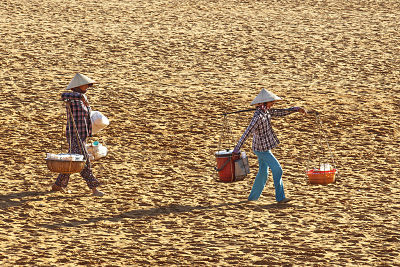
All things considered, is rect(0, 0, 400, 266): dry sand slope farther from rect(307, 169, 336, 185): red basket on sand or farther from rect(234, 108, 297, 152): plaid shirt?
rect(234, 108, 297, 152): plaid shirt

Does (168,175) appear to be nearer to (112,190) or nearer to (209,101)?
(112,190)

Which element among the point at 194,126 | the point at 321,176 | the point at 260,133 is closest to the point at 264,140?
the point at 260,133

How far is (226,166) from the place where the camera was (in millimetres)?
10352

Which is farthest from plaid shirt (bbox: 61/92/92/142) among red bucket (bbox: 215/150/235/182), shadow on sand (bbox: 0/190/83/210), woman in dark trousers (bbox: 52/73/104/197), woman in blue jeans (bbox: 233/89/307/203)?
woman in blue jeans (bbox: 233/89/307/203)

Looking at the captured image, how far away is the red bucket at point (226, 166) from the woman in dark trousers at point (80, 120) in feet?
5.76

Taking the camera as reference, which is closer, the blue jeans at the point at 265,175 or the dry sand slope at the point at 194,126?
the dry sand slope at the point at 194,126

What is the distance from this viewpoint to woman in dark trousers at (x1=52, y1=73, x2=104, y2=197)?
10289mm

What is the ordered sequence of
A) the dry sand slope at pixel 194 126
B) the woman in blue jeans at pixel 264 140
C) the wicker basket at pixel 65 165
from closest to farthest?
the dry sand slope at pixel 194 126 → the wicker basket at pixel 65 165 → the woman in blue jeans at pixel 264 140

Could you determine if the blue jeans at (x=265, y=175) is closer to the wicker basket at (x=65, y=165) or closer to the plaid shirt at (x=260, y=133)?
the plaid shirt at (x=260, y=133)

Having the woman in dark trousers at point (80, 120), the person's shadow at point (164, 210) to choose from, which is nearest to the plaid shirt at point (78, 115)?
the woman in dark trousers at point (80, 120)

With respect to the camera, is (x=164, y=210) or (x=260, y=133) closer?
(x=164, y=210)

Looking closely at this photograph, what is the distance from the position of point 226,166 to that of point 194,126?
4151mm

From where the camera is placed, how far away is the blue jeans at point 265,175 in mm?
10234

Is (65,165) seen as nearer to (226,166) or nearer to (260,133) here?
(226,166)
